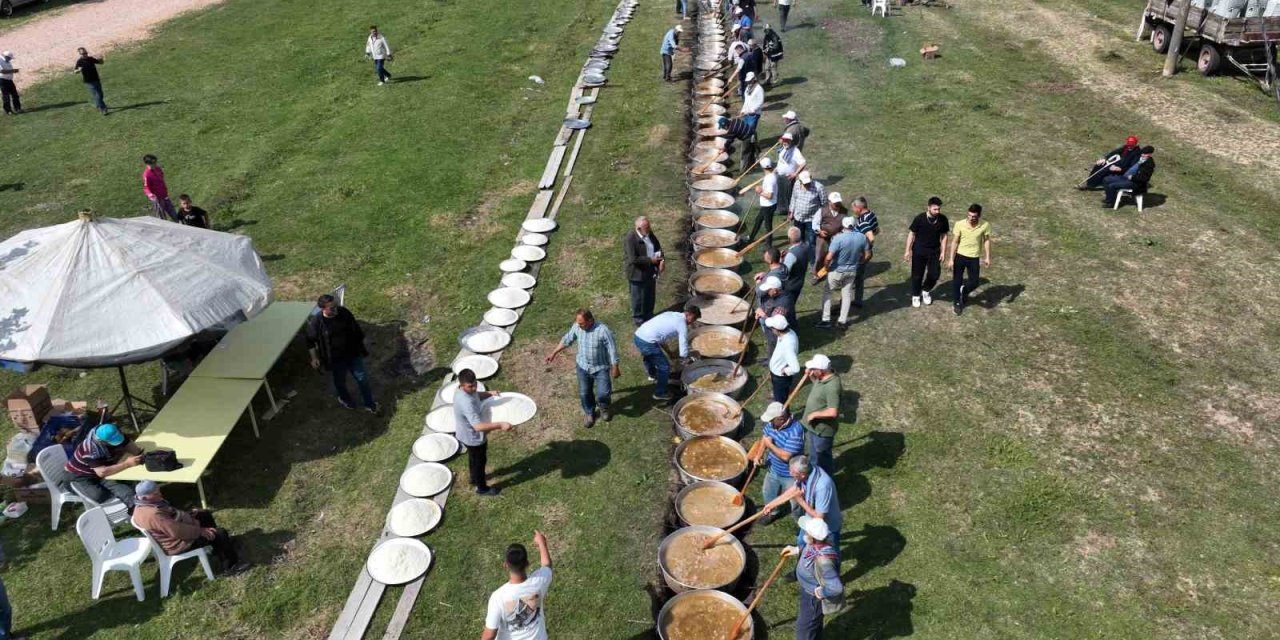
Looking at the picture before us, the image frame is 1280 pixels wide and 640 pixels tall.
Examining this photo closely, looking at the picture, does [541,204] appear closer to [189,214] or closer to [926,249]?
[189,214]

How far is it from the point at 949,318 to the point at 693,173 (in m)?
7.37

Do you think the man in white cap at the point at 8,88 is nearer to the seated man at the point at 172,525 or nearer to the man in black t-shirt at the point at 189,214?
the man in black t-shirt at the point at 189,214

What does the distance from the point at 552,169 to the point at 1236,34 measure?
19.6m

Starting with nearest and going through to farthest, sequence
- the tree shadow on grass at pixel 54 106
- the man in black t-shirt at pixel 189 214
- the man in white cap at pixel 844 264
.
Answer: the man in white cap at pixel 844 264 → the man in black t-shirt at pixel 189 214 → the tree shadow on grass at pixel 54 106

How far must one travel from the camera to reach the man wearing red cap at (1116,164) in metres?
16.7

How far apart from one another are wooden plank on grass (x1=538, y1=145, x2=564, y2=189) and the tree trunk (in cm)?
1810

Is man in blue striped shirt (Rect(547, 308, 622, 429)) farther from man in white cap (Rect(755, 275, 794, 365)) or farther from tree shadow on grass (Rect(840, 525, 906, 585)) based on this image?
tree shadow on grass (Rect(840, 525, 906, 585))

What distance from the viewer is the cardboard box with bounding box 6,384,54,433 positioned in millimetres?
10906

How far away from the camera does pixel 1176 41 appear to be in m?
23.0

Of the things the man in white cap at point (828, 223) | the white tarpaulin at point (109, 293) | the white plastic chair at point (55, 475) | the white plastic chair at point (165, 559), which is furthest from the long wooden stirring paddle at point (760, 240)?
the white plastic chair at point (55, 475)

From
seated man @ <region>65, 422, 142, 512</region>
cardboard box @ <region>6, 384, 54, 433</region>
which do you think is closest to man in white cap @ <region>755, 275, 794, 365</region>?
seated man @ <region>65, 422, 142, 512</region>

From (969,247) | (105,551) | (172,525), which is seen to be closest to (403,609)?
(172,525)

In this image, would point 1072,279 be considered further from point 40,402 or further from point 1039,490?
point 40,402

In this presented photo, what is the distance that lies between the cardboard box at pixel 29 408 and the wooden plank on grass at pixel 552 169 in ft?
35.9
